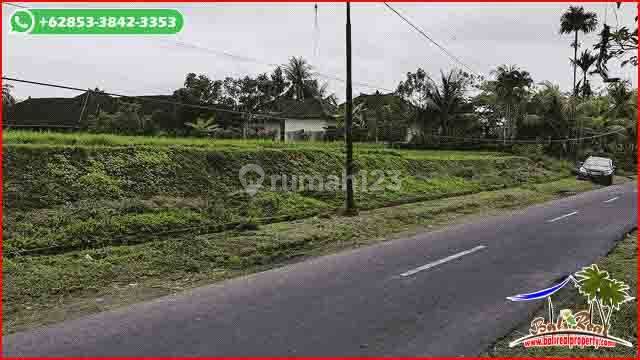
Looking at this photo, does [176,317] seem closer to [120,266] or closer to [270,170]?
[120,266]

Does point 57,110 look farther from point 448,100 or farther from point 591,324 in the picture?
point 591,324

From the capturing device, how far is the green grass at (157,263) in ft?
25.6

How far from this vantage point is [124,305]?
25.2 feet

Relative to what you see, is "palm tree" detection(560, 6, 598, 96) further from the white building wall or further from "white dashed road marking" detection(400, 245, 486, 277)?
"white dashed road marking" detection(400, 245, 486, 277)

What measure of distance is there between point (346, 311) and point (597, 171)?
114 feet

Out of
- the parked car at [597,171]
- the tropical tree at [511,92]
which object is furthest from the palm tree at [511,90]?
the parked car at [597,171]

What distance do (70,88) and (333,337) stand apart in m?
8.24

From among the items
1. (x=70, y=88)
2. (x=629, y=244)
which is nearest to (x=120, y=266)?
(x=70, y=88)

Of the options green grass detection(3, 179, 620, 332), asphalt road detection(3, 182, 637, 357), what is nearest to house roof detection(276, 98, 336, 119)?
green grass detection(3, 179, 620, 332)

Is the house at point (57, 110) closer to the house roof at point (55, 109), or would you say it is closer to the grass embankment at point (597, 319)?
the house roof at point (55, 109)

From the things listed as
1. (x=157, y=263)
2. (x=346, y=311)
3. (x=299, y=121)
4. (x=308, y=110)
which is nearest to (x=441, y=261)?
(x=346, y=311)

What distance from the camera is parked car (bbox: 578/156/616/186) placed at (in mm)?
36422

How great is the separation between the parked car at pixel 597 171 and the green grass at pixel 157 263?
2493 cm

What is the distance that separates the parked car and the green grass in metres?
24.9
